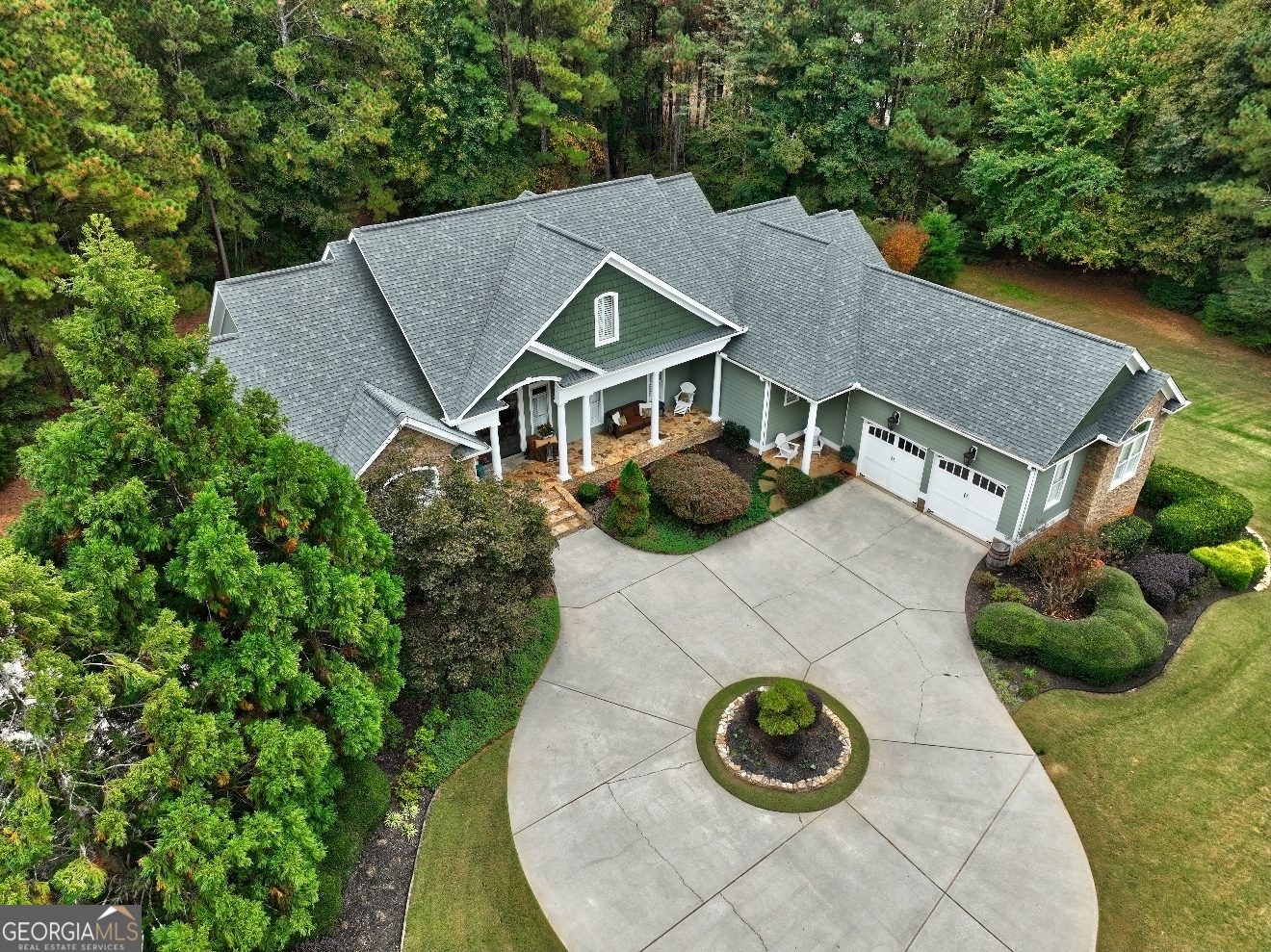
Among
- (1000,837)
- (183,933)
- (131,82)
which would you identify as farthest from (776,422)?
(131,82)

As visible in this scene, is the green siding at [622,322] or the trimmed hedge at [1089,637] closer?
the trimmed hedge at [1089,637]

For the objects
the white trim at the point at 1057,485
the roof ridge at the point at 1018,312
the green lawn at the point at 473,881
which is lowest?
the green lawn at the point at 473,881

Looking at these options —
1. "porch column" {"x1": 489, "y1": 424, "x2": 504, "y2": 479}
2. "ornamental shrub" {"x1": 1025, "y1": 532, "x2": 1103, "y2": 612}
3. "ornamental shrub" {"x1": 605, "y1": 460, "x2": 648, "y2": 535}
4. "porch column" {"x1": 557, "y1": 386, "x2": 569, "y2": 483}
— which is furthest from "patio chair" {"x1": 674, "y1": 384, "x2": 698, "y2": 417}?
"ornamental shrub" {"x1": 1025, "y1": 532, "x2": 1103, "y2": 612}

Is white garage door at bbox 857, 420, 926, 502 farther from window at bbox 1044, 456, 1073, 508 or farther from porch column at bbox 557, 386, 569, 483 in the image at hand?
porch column at bbox 557, 386, 569, 483

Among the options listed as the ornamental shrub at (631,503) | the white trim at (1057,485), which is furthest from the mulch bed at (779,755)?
the white trim at (1057,485)

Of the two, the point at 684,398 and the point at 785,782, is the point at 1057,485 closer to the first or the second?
the point at 785,782

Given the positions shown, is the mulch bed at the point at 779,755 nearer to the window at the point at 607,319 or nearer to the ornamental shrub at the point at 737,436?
the ornamental shrub at the point at 737,436
